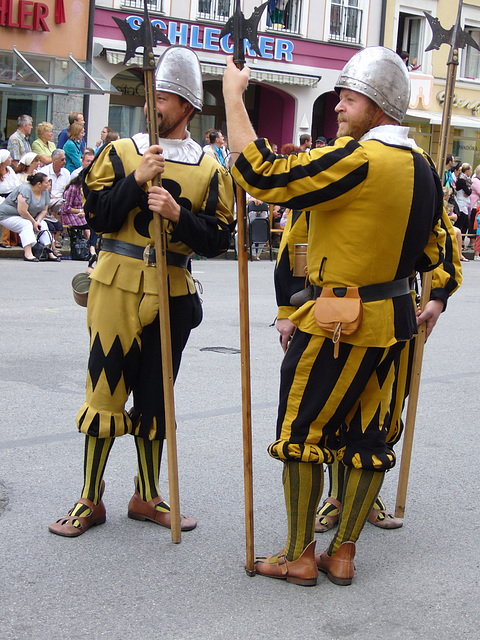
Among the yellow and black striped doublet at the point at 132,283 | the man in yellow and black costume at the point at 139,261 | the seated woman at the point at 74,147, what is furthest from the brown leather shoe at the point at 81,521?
the seated woman at the point at 74,147

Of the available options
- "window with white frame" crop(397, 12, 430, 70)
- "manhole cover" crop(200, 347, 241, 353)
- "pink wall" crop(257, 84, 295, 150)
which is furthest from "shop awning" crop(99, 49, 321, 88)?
"manhole cover" crop(200, 347, 241, 353)

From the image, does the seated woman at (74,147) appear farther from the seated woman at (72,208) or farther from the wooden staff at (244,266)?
the wooden staff at (244,266)

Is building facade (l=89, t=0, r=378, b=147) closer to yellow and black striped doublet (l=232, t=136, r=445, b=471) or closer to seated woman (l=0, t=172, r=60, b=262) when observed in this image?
seated woman (l=0, t=172, r=60, b=262)

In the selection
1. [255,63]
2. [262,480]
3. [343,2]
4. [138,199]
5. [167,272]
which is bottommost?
[262,480]

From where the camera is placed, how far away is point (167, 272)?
381 cm

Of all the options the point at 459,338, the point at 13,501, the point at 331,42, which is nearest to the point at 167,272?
the point at 13,501

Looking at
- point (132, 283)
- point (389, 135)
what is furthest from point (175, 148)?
point (389, 135)

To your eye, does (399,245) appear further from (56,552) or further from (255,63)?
(255,63)

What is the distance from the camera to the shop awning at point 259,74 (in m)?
21.0

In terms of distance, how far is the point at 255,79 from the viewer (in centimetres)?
2350

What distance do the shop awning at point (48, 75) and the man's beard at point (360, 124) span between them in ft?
51.1

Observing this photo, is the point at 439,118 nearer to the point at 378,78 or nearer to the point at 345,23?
the point at 345,23

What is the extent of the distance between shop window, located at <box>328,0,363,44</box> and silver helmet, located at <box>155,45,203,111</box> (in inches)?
893

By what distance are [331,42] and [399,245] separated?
23.2 metres
